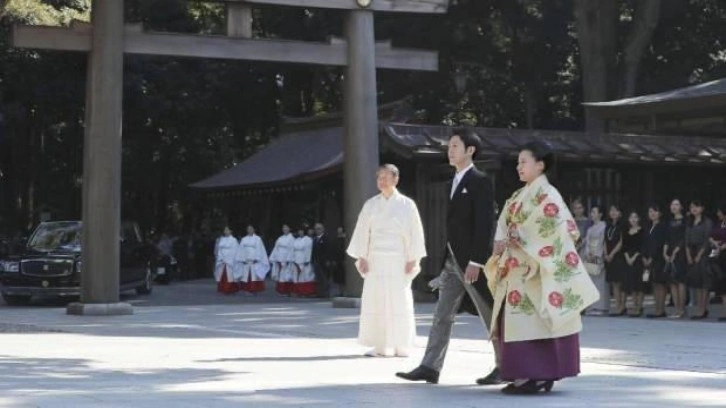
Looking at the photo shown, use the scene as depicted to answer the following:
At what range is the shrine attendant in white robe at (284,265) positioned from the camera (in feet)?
96.7

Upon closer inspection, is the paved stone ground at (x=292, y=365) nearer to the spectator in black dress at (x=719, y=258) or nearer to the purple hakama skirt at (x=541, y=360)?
the purple hakama skirt at (x=541, y=360)

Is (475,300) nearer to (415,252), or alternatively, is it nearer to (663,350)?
(415,252)

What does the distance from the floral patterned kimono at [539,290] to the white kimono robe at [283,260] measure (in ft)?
65.3

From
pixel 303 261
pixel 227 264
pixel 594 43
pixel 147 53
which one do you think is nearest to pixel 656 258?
pixel 147 53

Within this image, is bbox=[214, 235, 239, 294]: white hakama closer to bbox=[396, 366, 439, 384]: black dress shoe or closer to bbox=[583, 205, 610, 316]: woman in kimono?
bbox=[583, 205, 610, 316]: woman in kimono

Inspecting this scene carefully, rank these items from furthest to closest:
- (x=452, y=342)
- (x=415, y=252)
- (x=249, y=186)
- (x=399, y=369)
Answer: (x=249, y=186)
(x=452, y=342)
(x=415, y=252)
(x=399, y=369)

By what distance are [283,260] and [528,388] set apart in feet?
66.3

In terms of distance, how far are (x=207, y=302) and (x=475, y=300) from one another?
16.9 metres

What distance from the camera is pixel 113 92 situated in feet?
65.3

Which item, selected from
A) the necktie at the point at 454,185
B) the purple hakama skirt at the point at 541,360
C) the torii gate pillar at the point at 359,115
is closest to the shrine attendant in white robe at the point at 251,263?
the torii gate pillar at the point at 359,115

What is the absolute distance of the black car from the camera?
81.9ft

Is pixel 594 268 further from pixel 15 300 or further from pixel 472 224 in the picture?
pixel 15 300

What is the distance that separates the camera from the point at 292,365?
1177 centimetres

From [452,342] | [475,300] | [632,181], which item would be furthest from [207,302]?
[475,300]
